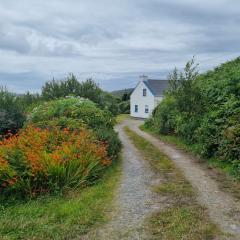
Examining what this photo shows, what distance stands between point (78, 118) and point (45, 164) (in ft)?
18.7

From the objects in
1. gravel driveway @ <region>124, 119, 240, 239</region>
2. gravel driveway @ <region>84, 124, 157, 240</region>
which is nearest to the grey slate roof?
gravel driveway @ <region>124, 119, 240, 239</region>

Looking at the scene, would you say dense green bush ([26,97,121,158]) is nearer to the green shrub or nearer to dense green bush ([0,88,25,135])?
the green shrub

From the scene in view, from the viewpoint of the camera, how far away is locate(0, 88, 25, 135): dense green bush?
17688 mm

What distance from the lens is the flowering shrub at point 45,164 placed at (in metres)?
8.91

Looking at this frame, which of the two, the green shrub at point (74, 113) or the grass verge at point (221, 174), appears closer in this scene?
the grass verge at point (221, 174)

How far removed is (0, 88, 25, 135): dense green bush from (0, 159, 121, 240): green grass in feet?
31.4

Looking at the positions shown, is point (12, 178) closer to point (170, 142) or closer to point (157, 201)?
point (157, 201)

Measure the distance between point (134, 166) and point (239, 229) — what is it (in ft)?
19.2

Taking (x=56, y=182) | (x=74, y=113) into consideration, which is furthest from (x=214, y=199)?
(x=74, y=113)

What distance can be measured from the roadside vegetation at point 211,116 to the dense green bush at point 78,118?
3.02 metres

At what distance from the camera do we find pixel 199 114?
1619cm

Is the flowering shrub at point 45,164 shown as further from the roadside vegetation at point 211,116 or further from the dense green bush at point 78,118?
the roadside vegetation at point 211,116

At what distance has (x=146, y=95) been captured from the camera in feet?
151

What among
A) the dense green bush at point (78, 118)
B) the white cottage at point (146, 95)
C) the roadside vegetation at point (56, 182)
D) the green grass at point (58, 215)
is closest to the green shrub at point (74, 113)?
the dense green bush at point (78, 118)
